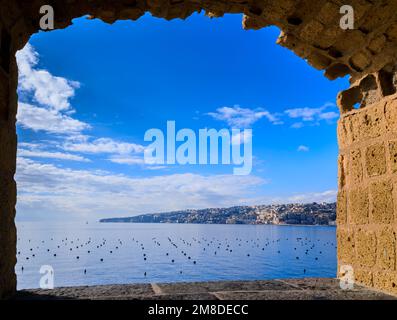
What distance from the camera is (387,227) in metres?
2.96

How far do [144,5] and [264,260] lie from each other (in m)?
75.7

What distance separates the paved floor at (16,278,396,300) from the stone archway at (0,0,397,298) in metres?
0.24

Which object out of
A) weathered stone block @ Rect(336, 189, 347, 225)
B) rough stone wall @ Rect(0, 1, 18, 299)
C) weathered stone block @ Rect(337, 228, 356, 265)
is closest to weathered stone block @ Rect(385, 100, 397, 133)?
weathered stone block @ Rect(336, 189, 347, 225)

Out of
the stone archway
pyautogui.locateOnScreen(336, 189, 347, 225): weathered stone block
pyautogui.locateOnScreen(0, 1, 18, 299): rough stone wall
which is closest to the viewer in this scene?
pyautogui.locateOnScreen(0, 1, 18, 299): rough stone wall

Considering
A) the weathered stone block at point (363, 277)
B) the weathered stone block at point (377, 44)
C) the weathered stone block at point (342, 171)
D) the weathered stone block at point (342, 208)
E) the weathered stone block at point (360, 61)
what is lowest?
the weathered stone block at point (363, 277)

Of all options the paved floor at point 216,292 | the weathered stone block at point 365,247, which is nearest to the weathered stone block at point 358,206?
the weathered stone block at point 365,247

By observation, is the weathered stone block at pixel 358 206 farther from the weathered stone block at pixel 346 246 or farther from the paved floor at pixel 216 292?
the paved floor at pixel 216 292

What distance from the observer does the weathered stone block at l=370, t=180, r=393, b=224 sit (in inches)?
116

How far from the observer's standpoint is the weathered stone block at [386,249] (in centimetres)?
291

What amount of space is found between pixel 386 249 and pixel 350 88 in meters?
1.49

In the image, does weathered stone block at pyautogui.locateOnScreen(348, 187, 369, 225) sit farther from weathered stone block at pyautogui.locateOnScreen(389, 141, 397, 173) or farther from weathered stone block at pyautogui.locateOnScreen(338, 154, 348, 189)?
weathered stone block at pyautogui.locateOnScreen(389, 141, 397, 173)

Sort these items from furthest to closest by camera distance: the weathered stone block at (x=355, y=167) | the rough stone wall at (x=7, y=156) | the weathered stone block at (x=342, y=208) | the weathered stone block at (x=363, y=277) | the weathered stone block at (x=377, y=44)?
the weathered stone block at (x=342, y=208)
the weathered stone block at (x=355, y=167)
the weathered stone block at (x=363, y=277)
the weathered stone block at (x=377, y=44)
the rough stone wall at (x=7, y=156)
